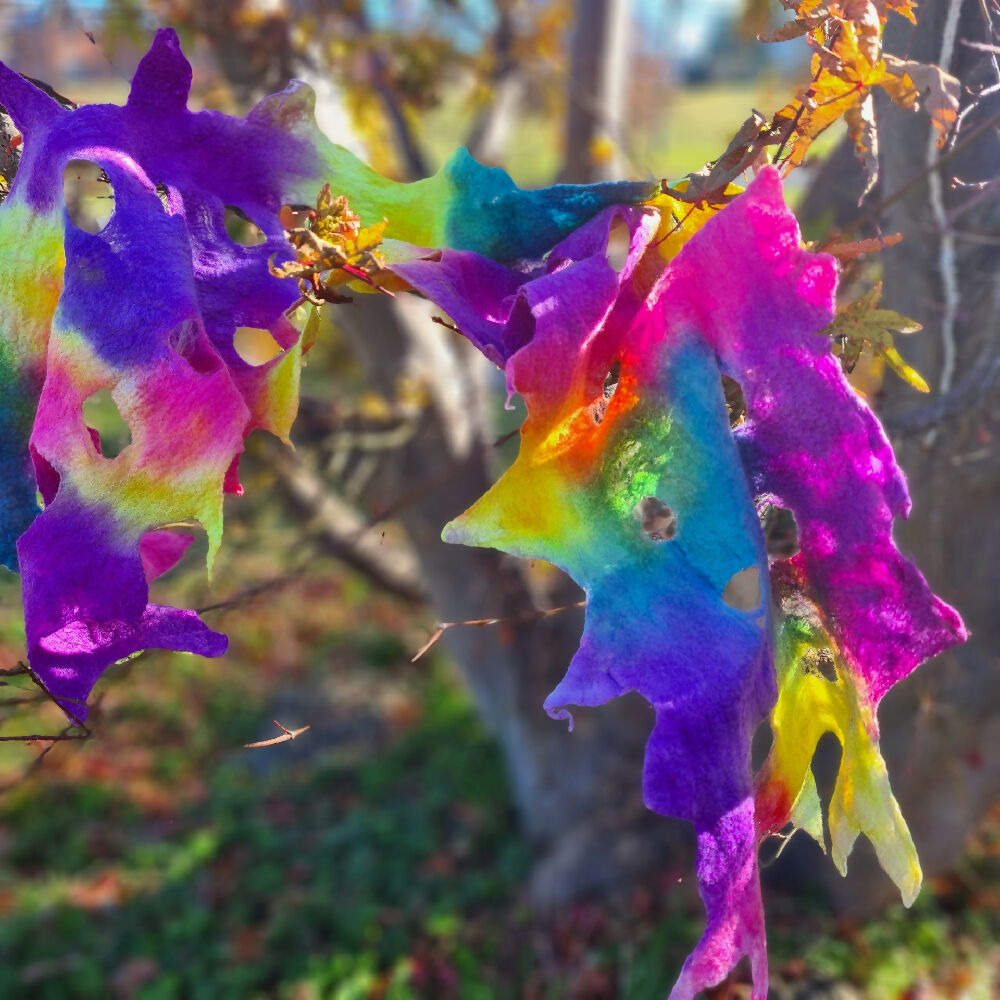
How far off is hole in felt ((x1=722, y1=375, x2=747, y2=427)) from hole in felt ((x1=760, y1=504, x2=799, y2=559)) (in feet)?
0.74

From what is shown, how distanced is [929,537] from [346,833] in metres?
2.72

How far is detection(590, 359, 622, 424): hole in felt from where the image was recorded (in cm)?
89

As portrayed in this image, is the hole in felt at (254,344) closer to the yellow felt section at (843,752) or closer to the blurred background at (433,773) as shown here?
the blurred background at (433,773)

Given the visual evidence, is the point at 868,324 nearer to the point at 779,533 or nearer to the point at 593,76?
the point at 779,533

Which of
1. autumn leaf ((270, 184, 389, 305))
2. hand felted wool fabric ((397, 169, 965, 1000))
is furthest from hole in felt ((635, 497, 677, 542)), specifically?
autumn leaf ((270, 184, 389, 305))

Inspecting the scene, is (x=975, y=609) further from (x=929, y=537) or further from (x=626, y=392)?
(x=626, y=392)

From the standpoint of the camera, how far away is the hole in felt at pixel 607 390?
34.9 inches

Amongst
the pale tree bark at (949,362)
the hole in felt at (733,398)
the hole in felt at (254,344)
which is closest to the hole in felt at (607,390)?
the hole in felt at (733,398)

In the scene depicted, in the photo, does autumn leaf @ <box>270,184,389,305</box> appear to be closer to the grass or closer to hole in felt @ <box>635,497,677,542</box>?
hole in felt @ <box>635,497,677,542</box>

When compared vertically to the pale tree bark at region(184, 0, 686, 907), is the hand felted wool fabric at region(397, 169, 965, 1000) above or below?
above

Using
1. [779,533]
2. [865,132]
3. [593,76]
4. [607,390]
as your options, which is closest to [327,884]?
[779,533]

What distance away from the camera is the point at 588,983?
2.83 m

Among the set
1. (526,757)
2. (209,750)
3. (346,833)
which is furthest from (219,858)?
(526,757)

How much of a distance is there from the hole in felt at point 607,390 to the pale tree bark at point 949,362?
640 millimetres
